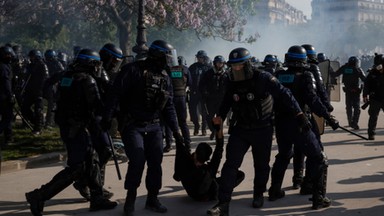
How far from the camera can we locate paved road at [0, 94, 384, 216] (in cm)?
582

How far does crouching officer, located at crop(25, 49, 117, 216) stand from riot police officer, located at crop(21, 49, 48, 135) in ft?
19.9

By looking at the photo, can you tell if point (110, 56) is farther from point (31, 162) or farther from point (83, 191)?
point (31, 162)

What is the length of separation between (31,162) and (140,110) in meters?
3.72

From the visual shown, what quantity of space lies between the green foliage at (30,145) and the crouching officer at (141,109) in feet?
12.7

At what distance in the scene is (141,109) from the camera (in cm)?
553

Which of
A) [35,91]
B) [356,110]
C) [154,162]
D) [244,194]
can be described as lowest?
[244,194]

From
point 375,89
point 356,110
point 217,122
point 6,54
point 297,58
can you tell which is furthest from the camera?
point 356,110

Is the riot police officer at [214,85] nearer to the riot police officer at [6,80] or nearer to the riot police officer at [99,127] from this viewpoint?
the riot police officer at [6,80]

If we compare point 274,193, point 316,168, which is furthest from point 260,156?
point 274,193

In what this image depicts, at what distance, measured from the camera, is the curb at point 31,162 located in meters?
8.10

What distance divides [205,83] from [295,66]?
520 centimetres

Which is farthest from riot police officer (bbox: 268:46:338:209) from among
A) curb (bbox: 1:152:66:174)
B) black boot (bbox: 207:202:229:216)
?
curb (bbox: 1:152:66:174)

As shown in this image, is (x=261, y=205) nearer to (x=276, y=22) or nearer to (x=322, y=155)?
(x=322, y=155)

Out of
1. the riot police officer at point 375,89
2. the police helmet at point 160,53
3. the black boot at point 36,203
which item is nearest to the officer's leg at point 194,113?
the riot police officer at point 375,89
